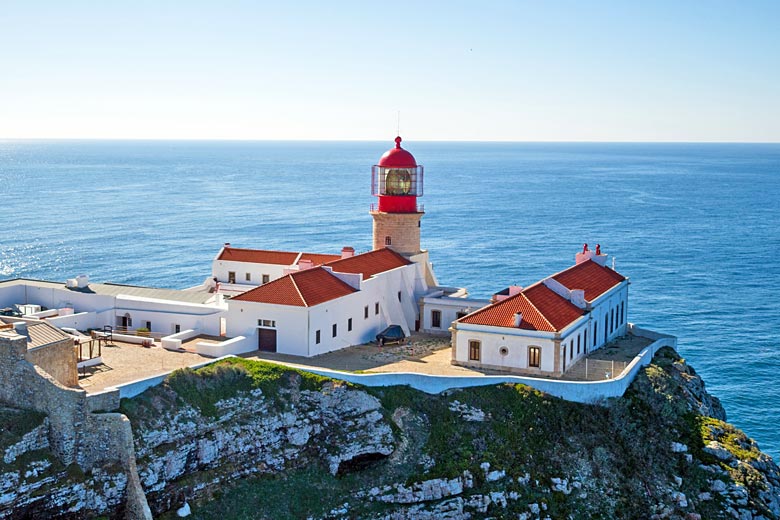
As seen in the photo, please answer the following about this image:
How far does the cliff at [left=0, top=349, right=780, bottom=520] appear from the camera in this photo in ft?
108

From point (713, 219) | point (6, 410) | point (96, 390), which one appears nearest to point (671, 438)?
point (96, 390)

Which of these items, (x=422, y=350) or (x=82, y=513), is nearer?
(x=82, y=513)

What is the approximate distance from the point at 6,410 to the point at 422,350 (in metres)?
20.7

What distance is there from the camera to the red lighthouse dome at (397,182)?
54531 millimetres

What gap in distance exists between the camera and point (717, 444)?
4088cm

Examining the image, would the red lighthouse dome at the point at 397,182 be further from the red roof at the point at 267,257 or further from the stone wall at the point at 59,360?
the stone wall at the point at 59,360

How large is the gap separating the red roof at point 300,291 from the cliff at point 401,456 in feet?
18.3

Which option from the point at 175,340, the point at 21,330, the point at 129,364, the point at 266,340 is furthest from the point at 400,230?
the point at 21,330

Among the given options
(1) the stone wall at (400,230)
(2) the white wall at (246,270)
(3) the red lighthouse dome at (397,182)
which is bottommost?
(2) the white wall at (246,270)

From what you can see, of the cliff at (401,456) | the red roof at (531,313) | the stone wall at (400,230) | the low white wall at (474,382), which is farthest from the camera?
the stone wall at (400,230)

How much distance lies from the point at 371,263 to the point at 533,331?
12486 mm

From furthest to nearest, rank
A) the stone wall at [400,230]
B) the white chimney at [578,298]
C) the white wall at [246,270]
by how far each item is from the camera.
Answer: the white wall at [246,270] → the stone wall at [400,230] → the white chimney at [578,298]

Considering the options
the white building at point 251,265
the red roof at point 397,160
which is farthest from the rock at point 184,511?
the red roof at point 397,160

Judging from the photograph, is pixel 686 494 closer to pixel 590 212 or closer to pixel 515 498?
pixel 515 498
